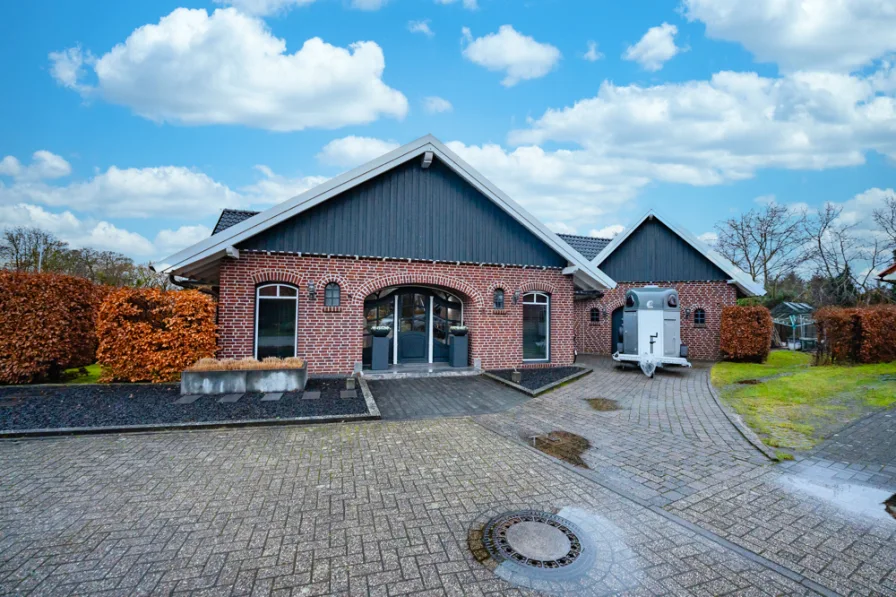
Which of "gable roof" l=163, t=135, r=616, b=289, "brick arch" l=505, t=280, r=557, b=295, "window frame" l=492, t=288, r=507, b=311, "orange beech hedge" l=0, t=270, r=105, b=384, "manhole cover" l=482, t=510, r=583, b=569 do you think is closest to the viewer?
"manhole cover" l=482, t=510, r=583, b=569

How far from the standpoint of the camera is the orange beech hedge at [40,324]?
8.09 m

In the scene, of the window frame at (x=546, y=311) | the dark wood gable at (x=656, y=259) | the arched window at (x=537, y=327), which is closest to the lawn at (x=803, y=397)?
the window frame at (x=546, y=311)

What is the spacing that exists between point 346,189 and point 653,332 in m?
9.67

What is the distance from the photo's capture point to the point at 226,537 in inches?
127

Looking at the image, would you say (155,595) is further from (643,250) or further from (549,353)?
(643,250)

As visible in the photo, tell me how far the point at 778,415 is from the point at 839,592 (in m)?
5.37

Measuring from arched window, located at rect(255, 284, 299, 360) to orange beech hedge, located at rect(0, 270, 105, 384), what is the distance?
3826mm

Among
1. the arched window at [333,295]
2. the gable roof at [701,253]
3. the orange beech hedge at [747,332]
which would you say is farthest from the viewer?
the gable roof at [701,253]

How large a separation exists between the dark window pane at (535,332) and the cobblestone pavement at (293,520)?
23.1 feet

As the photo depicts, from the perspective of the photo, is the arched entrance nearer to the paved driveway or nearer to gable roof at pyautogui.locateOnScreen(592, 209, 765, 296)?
the paved driveway

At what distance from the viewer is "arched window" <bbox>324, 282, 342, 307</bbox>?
9.97 m

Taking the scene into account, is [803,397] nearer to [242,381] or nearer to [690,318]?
[690,318]

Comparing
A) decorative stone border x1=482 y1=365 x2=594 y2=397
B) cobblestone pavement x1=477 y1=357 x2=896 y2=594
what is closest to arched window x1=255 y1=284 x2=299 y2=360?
decorative stone border x1=482 y1=365 x2=594 y2=397

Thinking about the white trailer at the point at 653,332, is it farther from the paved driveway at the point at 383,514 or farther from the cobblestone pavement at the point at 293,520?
the cobblestone pavement at the point at 293,520
